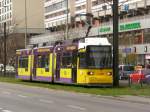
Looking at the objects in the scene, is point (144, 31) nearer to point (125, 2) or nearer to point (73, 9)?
point (125, 2)

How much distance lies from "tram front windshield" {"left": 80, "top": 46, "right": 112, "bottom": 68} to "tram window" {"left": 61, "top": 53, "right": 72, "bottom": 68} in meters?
1.98

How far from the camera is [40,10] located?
582 ft

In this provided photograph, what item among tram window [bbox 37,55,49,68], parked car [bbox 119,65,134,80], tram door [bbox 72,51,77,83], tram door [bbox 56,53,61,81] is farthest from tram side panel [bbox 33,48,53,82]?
parked car [bbox 119,65,134,80]

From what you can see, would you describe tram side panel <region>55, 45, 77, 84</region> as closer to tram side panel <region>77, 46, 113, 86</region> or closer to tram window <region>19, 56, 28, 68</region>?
tram side panel <region>77, 46, 113, 86</region>

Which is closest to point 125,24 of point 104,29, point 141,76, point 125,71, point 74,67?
point 104,29

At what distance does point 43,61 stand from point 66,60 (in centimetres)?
573

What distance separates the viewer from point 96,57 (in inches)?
1404

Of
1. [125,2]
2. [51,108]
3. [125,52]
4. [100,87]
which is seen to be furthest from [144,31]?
[51,108]

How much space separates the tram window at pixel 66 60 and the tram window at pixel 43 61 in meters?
3.71

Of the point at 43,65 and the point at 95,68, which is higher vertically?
the point at 43,65

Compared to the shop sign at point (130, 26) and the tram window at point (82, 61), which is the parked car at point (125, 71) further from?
the shop sign at point (130, 26)

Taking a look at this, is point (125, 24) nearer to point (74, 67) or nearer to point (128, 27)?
point (128, 27)

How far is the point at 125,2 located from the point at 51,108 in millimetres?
81750

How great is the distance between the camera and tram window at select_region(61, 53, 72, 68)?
124 feet
